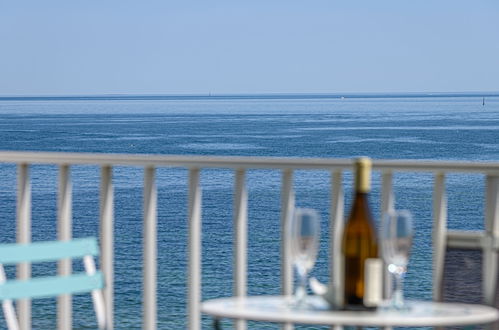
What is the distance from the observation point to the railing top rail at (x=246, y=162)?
10.7ft

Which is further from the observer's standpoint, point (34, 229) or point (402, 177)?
point (402, 177)

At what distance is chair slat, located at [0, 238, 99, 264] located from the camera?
9.91ft

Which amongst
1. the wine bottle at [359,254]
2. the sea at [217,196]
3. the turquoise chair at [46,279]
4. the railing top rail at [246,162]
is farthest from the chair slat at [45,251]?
the sea at [217,196]

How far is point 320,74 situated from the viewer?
72.6 meters

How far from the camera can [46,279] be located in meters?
3.12

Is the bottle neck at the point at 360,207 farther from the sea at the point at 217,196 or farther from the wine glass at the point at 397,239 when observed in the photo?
the sea at the point at 217,196

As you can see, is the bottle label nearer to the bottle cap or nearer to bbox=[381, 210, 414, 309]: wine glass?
bbox=[381, 210, 414, 309]: wine glass

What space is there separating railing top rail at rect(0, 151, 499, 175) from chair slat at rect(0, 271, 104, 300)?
19.2 inches

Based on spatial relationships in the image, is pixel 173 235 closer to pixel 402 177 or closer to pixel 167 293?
pixel 167 293

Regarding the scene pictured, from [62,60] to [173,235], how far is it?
121 feet

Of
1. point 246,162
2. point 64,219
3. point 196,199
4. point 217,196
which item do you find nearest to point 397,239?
point 246,162

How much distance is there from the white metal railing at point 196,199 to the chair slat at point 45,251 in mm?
Result: 447

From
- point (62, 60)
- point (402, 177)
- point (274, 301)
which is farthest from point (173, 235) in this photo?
point (62, 60)

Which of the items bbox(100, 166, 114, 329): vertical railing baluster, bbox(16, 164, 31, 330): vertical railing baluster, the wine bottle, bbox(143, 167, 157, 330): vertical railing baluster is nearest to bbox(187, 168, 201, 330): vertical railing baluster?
bbox(143, 167, 157, 330): vertical railing baluster
